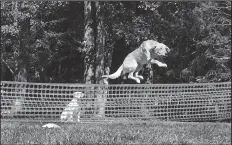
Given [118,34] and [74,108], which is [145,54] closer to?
[74,108]

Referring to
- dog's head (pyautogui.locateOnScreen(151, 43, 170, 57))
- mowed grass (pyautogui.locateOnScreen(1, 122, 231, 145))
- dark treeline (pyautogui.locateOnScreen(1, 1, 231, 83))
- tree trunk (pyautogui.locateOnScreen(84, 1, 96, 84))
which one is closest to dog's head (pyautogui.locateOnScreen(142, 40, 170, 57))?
dog's head (pyautogui.locateOnScreen(151, 43, 170, 57))

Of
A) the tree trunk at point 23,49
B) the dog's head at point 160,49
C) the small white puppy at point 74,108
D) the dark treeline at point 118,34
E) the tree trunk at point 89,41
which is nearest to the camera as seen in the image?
the dog's head at point 160,49

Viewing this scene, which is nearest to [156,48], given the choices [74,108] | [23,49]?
[74,108]

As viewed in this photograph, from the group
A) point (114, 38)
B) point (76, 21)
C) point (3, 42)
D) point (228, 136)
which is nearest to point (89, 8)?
point (114, 38)

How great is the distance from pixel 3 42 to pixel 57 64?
9.70 feet

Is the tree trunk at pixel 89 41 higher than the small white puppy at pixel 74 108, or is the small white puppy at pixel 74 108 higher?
the tree trunk at pixel 89 41

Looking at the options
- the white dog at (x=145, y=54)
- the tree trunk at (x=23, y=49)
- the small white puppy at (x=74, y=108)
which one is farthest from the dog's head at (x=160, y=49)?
the tree trunk at (x=23, y=49)

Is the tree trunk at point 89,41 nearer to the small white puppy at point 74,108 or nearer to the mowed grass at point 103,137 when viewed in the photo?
the small white puppy at point 74,108

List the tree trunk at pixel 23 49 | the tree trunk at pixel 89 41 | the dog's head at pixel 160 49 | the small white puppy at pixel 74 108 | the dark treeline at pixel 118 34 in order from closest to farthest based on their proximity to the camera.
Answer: the dog's head at pixel 160 49
the small white puppy at pixel 74 108
the dark treeline at pixel 118 34
the tree trunk at pixel 89 41
the tree trunk at pixel 23 49

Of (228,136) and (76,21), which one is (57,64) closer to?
(76,21)

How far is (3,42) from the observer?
1314 centimetres

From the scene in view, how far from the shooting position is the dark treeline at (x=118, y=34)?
11477mm

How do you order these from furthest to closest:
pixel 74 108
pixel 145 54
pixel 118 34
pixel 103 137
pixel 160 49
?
pixel 118 34
pixel 74 108
pixel 103 137
pixel 145 54
pixel 160 49

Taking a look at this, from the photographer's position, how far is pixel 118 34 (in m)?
11.4
